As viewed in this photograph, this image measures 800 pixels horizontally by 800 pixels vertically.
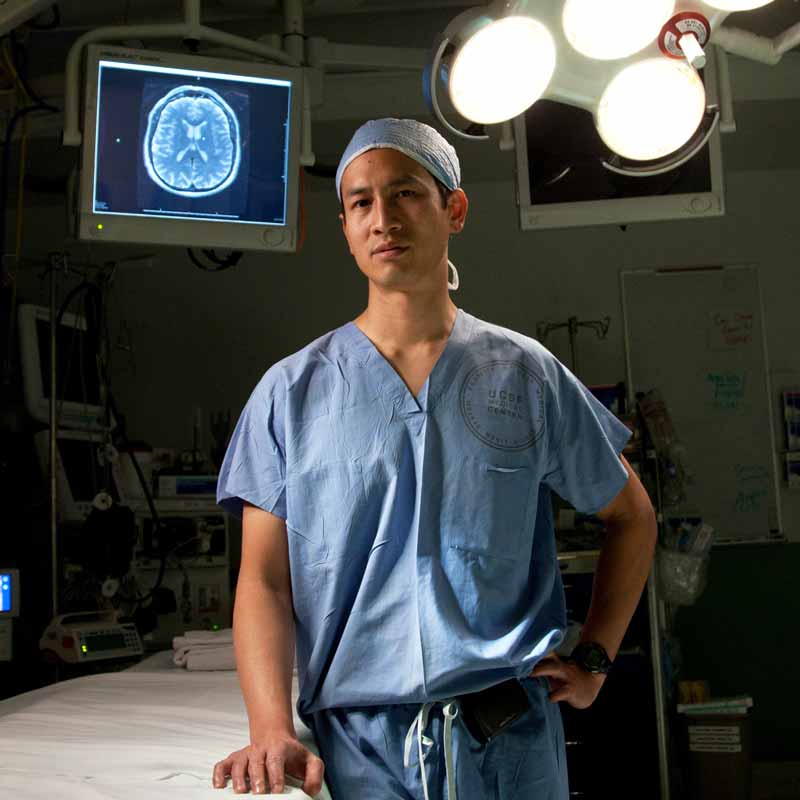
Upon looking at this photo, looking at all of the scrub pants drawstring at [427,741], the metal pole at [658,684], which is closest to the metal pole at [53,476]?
the metal pole at [658,684]

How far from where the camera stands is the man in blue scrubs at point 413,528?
4.38 ft

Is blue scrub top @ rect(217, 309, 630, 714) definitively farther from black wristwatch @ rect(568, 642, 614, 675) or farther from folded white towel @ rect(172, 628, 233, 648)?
folded white towel @ rect(172, 628, 233, 648)

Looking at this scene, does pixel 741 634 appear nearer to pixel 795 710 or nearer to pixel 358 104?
pixel 795 710

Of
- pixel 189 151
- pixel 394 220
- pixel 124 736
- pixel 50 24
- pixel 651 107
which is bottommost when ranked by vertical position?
pixel 124 736

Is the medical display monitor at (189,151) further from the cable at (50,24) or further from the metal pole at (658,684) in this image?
the metal pole at (658,684)

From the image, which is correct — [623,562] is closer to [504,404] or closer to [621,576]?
[621,576]

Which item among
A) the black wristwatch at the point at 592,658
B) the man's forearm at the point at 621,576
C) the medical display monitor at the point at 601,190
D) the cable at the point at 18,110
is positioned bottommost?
the black wristwatch at the point at 592,658

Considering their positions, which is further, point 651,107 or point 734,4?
point 651,107

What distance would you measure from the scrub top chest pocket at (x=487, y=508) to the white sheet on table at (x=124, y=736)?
0.36 meters

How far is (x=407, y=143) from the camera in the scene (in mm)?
1520

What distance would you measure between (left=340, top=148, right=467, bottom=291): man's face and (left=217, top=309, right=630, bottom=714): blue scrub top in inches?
4.7

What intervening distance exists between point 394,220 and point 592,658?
2.23 feet

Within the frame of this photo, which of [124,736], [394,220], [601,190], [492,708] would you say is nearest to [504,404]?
[394,220]

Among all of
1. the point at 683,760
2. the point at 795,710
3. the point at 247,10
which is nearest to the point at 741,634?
the point at 795,710
